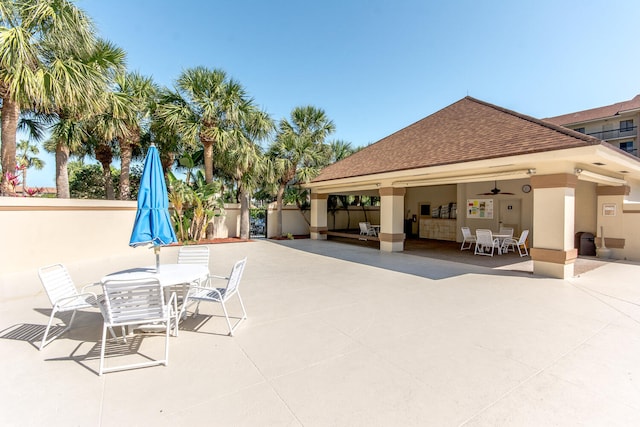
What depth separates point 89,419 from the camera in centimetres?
243

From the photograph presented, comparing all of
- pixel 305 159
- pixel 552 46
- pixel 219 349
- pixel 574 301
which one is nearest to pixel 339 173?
pixel 305 159

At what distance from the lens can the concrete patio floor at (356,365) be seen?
2525mm

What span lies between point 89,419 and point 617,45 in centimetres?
1577

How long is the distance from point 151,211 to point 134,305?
1.66 m

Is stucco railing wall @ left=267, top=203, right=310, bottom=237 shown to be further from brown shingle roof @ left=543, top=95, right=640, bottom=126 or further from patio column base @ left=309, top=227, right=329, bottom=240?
brown shingle roof @ left=543, top=95, right=640, bottom=126

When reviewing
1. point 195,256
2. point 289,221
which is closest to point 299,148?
point 289,221

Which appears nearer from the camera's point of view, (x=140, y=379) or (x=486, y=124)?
(x=140, y=379)

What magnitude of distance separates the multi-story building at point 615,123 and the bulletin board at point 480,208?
2818 cm

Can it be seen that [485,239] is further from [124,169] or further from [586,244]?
[124,169]

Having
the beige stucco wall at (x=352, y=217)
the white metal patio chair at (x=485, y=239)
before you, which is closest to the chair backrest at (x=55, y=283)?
the white metal patio chair at (x=485, y=239)

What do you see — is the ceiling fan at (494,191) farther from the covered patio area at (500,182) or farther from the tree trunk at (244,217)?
the tree trunk at (244,217)

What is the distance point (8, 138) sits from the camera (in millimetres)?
8297

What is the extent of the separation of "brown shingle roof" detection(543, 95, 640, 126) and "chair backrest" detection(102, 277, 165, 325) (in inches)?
1673

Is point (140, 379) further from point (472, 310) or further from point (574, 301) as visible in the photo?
point (574, 301)
